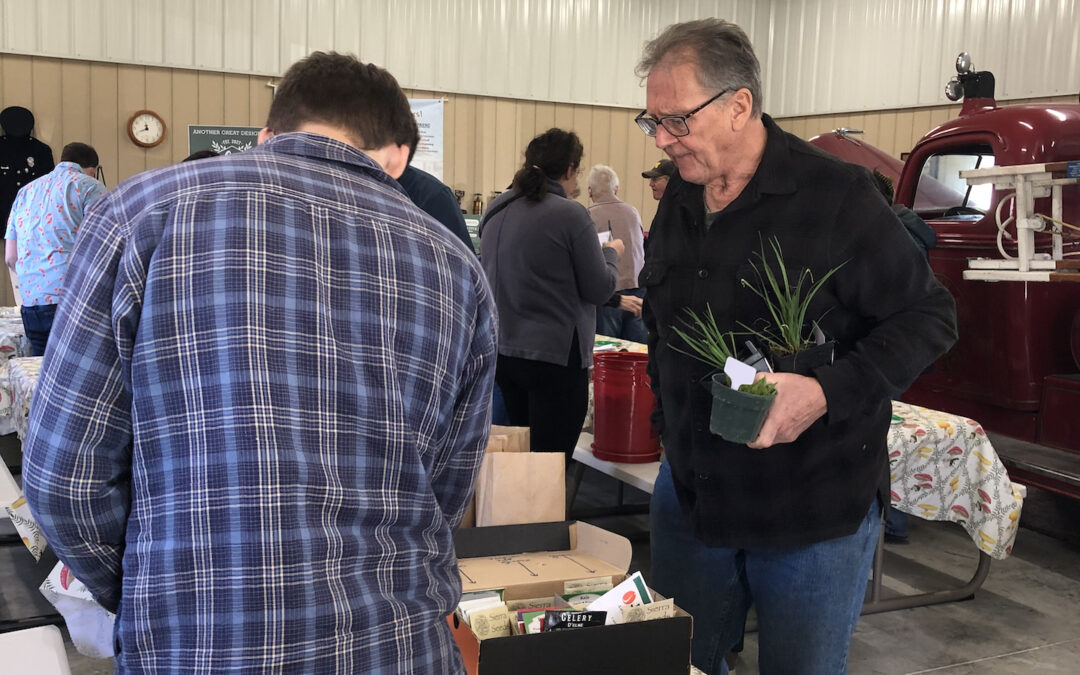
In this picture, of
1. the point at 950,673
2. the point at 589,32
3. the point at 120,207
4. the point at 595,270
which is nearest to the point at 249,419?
the point at 120,207

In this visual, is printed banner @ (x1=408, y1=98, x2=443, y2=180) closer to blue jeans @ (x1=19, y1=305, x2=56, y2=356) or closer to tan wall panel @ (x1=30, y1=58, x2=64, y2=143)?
tan wall panel @ (x1=30, y1=58, x2=64, y2=143)

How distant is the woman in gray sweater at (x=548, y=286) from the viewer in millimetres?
3533

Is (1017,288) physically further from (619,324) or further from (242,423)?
(242,423)

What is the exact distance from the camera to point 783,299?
63.6 inches

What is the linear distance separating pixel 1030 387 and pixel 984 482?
3.95 feet

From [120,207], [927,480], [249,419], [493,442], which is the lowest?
[927,480]

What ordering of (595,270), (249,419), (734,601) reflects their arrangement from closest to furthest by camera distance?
(249,419)
(734,601)
(595,270)

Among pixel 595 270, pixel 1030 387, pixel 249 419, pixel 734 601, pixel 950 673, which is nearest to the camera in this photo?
pixel 249 419

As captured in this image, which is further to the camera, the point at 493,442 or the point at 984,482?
the point at 984,482

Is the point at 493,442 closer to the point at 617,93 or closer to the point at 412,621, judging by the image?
the point at 412,621

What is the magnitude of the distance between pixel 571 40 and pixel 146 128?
4.24 metres

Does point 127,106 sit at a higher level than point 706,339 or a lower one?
A: higher

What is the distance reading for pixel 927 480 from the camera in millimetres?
3414

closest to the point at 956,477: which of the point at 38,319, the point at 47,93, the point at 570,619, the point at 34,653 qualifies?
the point at 570,619
